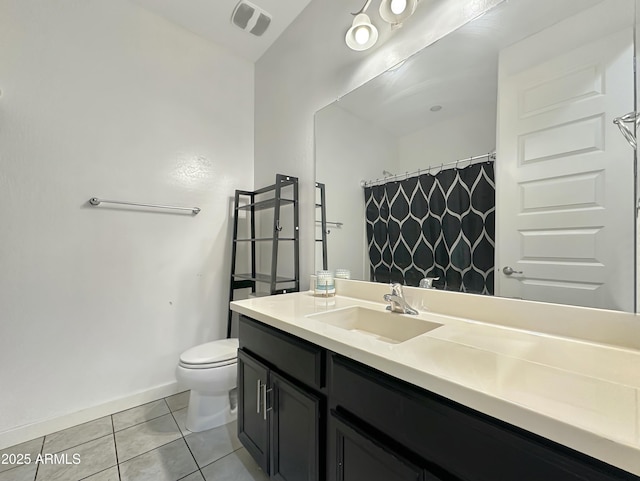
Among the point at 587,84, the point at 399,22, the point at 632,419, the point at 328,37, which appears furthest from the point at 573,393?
the point at 328,37

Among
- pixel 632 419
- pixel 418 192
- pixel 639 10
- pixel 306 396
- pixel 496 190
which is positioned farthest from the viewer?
pixel 418 192

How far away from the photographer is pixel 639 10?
2.48 ft

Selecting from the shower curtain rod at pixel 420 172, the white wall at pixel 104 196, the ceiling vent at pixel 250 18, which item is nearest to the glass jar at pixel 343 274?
the shower curtain rod at pixel 420 172

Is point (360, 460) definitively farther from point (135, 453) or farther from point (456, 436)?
point (135, 453)

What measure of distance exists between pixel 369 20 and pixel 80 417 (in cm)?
275

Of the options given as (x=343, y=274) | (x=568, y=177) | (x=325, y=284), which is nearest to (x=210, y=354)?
(x=325, y=284)

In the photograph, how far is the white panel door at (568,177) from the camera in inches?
30.6

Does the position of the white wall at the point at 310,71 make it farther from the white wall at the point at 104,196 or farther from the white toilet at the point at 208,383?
the white toilet at the point at 208,383

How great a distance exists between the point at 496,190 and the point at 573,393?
0.71m

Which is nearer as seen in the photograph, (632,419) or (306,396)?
(632,419)

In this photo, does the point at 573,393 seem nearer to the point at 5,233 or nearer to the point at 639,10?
the point at 639,10

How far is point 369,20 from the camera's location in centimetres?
136

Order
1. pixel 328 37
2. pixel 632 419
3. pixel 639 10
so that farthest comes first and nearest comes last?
pixel 328 37, pixel 639 10, pixel 632 419

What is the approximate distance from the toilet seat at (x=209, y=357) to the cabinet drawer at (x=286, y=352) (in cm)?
45
